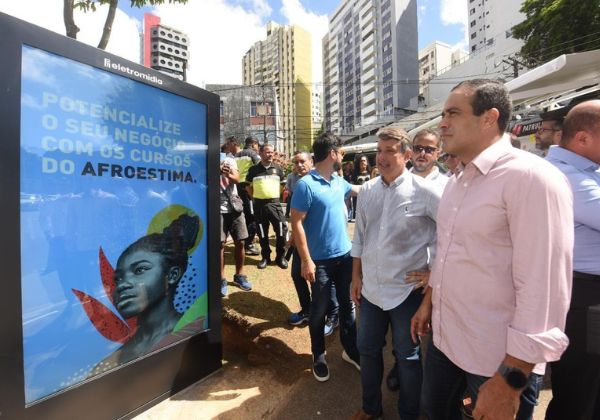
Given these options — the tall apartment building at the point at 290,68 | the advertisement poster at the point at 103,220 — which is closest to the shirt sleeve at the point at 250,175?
the advertisement poster at the point at 103,220

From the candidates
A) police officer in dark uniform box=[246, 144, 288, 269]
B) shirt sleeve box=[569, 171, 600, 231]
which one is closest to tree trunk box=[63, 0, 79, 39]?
police officer in dark uniform box=[246, 144, 288, 269]

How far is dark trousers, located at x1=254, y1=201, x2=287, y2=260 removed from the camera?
5.48m

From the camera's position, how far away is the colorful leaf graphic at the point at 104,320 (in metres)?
2.22

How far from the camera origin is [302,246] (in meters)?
2.91

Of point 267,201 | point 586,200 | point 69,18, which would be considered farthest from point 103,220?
point 69,18

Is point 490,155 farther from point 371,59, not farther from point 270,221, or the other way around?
point 371,59

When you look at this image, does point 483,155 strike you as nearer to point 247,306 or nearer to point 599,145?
point 599,145

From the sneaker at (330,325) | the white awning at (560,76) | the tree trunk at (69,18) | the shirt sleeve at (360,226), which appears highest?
the tree trunk at (69,18)

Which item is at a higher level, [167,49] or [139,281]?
[167,49]

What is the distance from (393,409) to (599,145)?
2178mm

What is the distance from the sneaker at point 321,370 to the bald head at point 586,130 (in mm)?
2382

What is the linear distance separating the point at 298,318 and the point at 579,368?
245cm

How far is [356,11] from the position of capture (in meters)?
84.6

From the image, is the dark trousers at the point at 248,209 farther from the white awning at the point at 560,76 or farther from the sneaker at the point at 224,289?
the white awning at the point at 560,76
